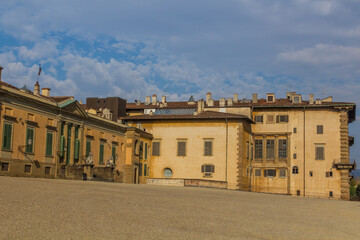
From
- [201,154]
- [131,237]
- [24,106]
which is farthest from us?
[201,154]

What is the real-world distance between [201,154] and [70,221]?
47492 mm

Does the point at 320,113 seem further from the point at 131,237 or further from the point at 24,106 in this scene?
the point at 131,237

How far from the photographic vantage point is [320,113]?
211 ft

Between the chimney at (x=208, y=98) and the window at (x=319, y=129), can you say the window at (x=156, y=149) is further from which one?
the window at (x=319, y=129)

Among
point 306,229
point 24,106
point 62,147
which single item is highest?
point 24,106

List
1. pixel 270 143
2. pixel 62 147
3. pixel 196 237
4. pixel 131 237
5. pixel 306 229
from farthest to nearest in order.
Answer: pixel 270 143 → pixel 62 147 → pixel 306 229 → pixel 196 237 → pixel 131 237

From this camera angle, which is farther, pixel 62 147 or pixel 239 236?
pixel 62 147

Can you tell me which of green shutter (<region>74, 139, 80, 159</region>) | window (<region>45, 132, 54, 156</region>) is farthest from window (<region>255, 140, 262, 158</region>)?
window (<region>45, 132, 54, 156</region>)

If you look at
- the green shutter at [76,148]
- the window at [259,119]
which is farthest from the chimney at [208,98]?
the green shutter at [76,148]

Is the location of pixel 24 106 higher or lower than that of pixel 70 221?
higher

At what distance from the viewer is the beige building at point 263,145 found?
60.1 metres

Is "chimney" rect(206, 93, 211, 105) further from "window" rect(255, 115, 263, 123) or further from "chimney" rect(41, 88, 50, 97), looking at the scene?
"chimney" rect(41, 88, 50, 97)

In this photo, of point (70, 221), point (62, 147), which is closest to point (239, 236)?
point (70, 221)

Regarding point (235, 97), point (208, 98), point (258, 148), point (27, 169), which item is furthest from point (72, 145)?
point (235, 97)
